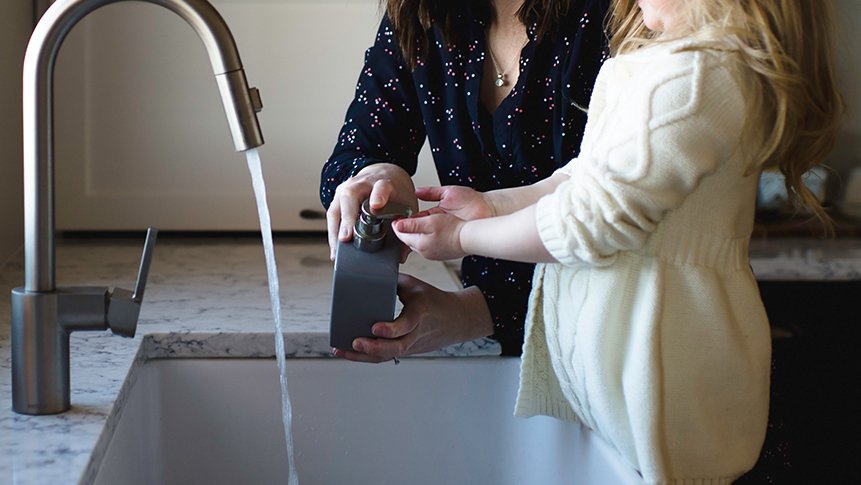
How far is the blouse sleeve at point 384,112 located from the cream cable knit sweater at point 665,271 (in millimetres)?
387

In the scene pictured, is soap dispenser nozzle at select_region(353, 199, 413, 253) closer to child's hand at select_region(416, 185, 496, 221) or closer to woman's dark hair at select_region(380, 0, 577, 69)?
child's hand at select_region(416, 185, 496, 221)

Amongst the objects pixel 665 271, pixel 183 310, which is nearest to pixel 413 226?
pixel 665 271

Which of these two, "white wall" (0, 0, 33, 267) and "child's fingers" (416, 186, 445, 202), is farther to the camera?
"white wall" (0, 0, 33, 267)

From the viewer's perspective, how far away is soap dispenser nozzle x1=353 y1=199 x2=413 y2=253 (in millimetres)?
1000

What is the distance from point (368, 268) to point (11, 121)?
0.85 meters

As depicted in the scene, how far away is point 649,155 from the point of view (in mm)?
825

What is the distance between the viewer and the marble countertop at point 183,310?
0.86 metres

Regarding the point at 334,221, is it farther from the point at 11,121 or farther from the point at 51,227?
the point at 11,121

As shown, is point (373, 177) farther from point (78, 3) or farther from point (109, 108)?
point (109, 108)

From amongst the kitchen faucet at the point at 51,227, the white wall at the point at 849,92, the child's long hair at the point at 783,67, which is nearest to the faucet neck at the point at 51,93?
the kitchen faucet at the point at 51,227

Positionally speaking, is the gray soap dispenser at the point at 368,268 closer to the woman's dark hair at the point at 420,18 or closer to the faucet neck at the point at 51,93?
the faucet neck at the point at 51,93

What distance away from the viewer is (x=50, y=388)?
0.90 metres

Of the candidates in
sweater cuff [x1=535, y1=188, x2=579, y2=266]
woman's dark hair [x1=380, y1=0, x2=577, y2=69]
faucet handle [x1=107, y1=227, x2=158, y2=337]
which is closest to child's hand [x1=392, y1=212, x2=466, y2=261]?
sweater cuff [x1=535, y1=188, x2=579, y2=266]

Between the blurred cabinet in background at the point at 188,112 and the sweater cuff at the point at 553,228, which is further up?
the blurred cabinet in background at the point at 188,112
